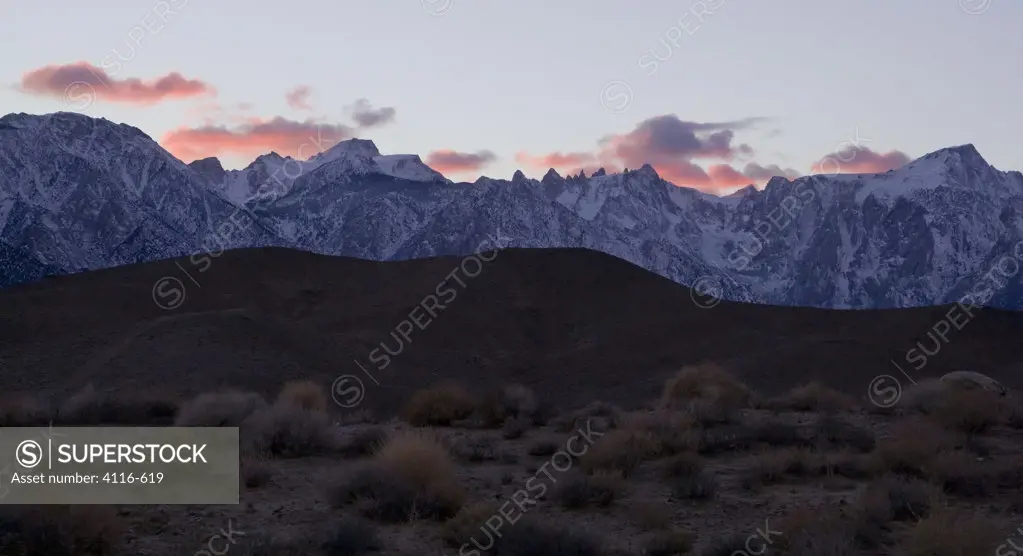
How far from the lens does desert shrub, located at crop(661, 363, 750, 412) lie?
23850mm

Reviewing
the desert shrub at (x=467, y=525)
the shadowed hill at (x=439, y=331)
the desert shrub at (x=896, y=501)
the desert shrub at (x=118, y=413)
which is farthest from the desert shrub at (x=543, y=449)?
the shadowed hill at (x=439, y=331)

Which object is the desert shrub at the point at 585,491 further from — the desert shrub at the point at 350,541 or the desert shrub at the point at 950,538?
the desert shrub at the point at 950,538

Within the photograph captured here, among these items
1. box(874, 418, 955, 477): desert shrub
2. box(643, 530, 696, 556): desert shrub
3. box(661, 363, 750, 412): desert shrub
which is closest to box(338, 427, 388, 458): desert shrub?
box(643, 530, 696, 556): desert shrub

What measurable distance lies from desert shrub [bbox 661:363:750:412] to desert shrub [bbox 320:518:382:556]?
1142 cm

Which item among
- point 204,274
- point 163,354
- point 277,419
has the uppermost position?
point 204,274

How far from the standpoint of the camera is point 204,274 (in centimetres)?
6356

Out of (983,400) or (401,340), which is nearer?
(983,400)

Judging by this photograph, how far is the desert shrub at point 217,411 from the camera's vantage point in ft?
67.9

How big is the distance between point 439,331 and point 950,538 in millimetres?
47460

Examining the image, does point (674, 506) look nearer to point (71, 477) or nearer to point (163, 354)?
point (71, 477)

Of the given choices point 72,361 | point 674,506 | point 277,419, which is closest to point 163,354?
point 72,361

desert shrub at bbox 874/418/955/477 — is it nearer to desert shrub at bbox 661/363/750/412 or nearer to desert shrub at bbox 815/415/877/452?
desert shrub at bbox 815/415/877/452

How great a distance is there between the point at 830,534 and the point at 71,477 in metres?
10.3

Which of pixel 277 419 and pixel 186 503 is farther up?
pixel 277 419
